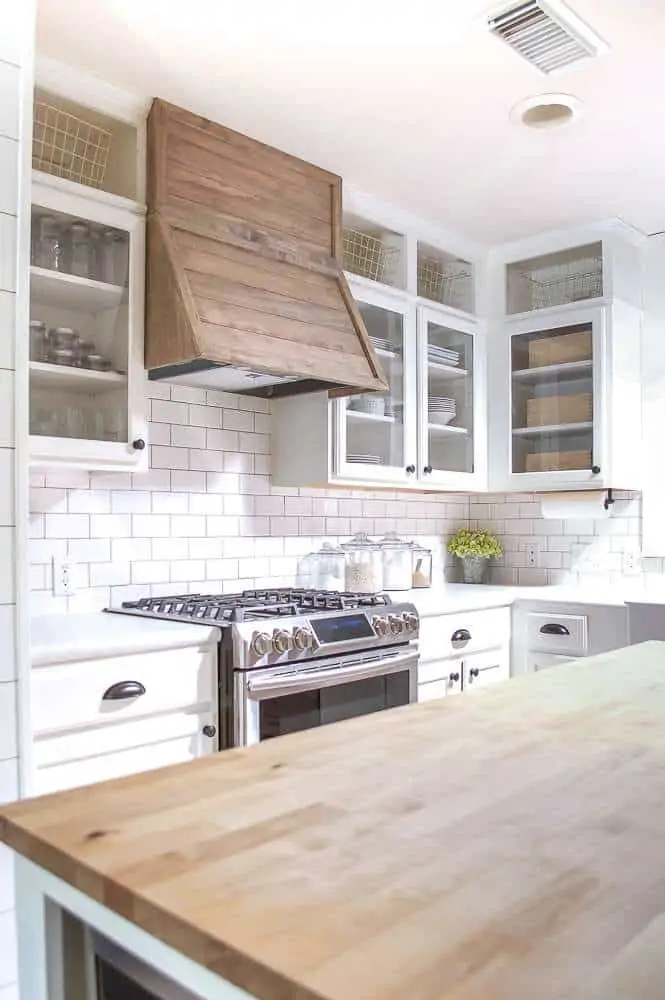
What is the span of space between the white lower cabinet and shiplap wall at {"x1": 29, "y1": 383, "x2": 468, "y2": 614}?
2.00 feet

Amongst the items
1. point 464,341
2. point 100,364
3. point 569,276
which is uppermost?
point 569,276

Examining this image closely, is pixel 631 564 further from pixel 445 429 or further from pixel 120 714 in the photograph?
pixel 120 714

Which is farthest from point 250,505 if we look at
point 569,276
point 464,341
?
point 569,276

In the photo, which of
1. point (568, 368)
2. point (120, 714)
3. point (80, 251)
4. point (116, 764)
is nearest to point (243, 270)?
point (80, 251)

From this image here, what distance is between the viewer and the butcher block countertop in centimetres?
57

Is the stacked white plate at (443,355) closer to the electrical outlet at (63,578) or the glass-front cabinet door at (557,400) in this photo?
the glass-front cabinet door at (557,400)

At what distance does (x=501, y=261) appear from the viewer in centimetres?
405

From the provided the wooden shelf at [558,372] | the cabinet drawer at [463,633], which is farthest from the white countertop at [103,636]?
the wooden shelf at [558,372]

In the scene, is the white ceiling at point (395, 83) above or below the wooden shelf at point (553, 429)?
above

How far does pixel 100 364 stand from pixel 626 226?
2.46 meters

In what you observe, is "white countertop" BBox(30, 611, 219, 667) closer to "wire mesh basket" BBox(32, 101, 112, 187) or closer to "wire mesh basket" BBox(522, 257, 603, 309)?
"wire mesh basket" BBox(32, 101, 112, 187)

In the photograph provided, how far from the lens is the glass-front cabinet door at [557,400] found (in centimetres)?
371

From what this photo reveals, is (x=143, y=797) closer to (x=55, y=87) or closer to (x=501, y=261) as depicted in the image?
(x=55, y=87)

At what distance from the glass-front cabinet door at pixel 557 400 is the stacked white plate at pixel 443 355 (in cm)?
29
